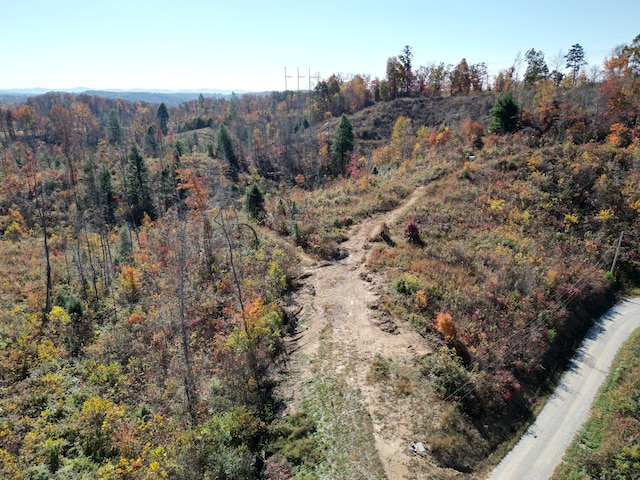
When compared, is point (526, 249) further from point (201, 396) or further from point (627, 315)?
point (201, 396)

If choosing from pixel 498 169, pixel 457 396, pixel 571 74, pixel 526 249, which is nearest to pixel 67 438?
pixel 457 396

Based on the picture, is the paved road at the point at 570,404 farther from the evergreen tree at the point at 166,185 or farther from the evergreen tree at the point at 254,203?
the evergreen tree at the point at 166,185

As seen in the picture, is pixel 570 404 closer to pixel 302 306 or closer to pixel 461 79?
pixel 302 306

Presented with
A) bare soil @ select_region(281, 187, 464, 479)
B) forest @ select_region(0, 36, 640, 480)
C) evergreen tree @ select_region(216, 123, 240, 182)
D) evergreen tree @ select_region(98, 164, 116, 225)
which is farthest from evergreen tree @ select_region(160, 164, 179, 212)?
bare soil @ select_region(281, 187, 464, 479)

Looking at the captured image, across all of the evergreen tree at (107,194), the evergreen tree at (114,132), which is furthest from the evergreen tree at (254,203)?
the evergreen tree at (114,132)

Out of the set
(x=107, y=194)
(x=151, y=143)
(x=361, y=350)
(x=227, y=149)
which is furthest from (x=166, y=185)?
(x=361, y=350)
